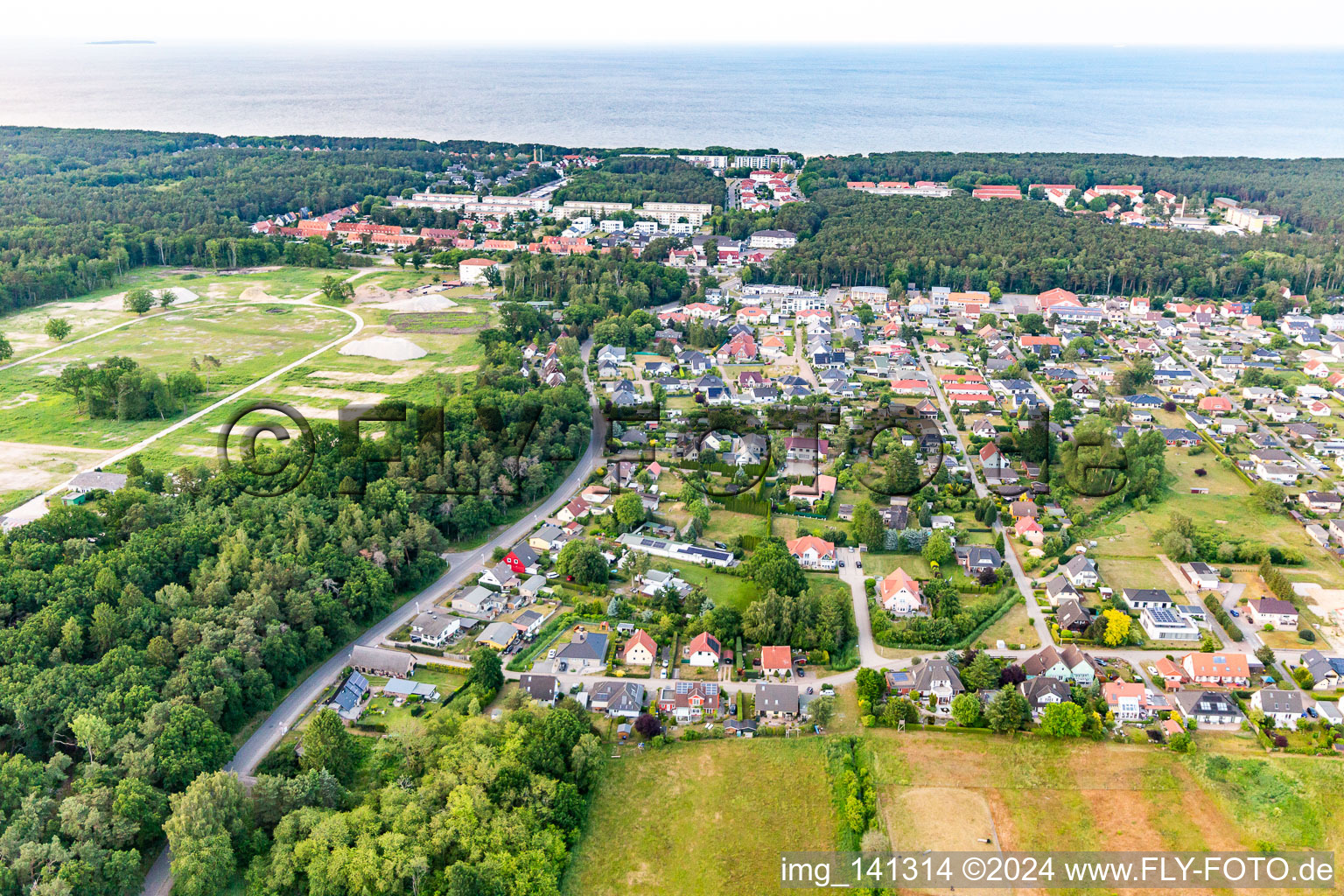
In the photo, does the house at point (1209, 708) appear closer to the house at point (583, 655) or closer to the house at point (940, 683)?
the house at point (940, 683)

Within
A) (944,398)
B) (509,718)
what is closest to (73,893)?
(509,718)

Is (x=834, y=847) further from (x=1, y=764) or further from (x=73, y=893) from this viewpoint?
(x=1, y=764)

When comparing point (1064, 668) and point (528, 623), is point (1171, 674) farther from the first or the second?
point (528, 623)

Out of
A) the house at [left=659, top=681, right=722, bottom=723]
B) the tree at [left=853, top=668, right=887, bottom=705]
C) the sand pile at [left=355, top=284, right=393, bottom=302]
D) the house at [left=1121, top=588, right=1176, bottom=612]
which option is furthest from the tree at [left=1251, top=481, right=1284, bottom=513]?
the sand pile at [left=355, top=284, right=393, bottom=302]

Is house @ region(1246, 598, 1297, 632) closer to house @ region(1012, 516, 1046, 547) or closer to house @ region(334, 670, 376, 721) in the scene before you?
house @ region(1012, 516, 1046, 547)

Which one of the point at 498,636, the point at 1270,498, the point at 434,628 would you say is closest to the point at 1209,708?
the point at 1270,498

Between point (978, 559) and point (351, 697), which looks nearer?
point (351, 697)
